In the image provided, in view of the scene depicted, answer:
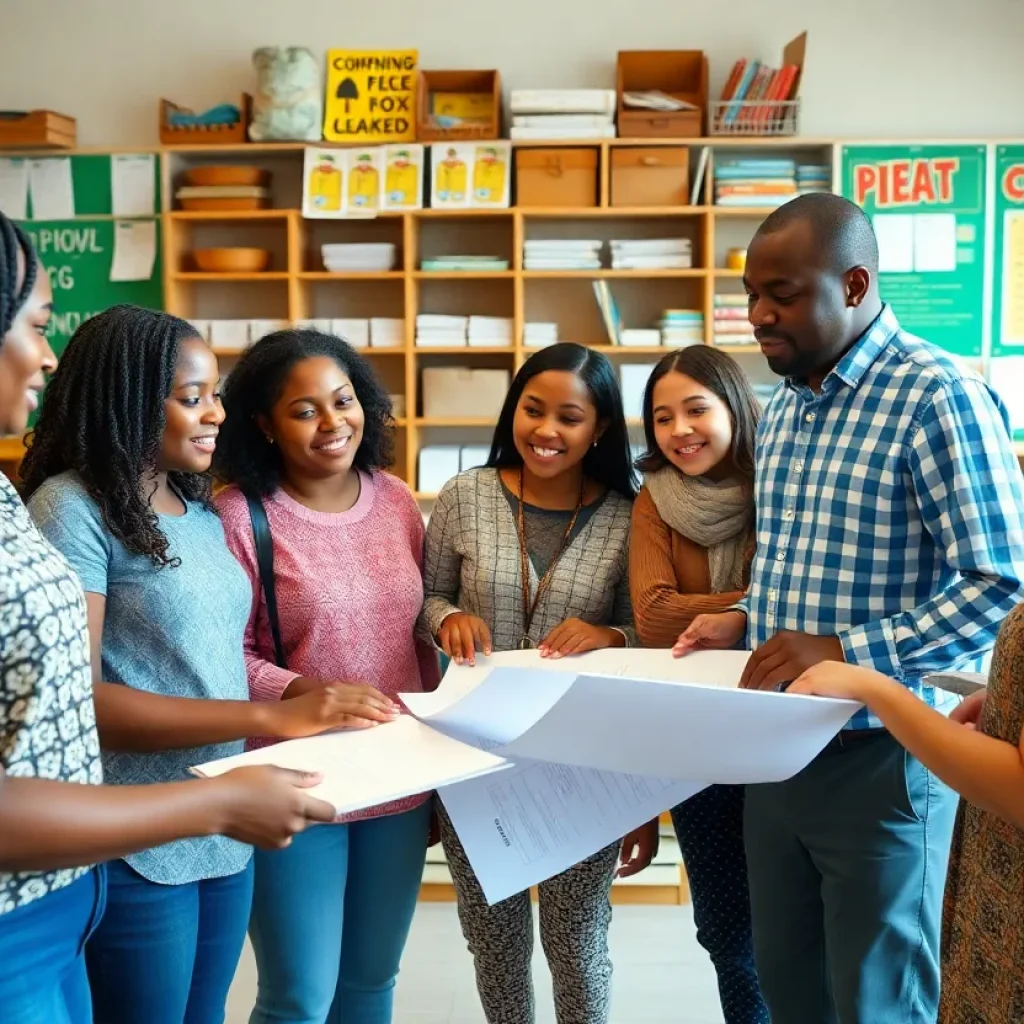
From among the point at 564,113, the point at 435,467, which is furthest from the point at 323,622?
the point at 564,113

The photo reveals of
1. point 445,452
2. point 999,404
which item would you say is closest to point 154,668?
point 999,404

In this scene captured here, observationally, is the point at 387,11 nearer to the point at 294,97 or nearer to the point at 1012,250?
the point at 294,97

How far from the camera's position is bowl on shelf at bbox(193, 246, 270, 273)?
16.0ft

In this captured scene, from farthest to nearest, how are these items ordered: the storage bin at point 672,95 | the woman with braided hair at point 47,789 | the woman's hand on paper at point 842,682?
the storage bin at point 672,95 < the woman's hand on paper at point 842,682 < the woman with braided hair at point 47,789

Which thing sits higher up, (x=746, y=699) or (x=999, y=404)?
(x=999, y=404)

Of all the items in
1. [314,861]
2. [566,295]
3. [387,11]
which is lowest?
[314,861]

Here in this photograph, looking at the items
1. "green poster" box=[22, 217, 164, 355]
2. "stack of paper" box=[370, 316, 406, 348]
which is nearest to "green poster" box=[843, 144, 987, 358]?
"stack of paper" box=[370, 316, 406, 348]

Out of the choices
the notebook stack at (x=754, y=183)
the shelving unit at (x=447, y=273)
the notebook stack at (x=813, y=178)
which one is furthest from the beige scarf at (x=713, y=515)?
the notebook stack at (x=813, y=178)

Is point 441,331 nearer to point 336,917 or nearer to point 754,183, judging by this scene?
point 754,183

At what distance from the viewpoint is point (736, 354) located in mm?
5035

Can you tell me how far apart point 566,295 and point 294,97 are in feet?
4.47

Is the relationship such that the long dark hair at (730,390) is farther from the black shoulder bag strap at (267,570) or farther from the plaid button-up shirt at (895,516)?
the black shoulder bag strap at (267,570)

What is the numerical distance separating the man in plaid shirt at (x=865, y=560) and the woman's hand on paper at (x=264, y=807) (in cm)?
61

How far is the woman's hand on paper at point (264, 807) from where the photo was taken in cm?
117
